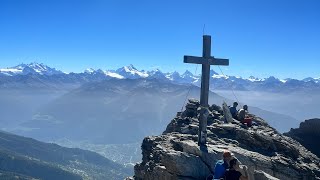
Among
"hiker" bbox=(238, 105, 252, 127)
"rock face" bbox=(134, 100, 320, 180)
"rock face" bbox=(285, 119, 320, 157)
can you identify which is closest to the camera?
"rock face" bbox=(134, 100, 320, 180)

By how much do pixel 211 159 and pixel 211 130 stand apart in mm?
7095

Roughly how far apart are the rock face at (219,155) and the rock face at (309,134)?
35.5 ft

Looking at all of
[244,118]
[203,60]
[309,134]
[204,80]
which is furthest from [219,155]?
[309,134]

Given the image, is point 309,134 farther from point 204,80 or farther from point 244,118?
point 204,80

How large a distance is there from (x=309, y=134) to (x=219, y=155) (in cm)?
2423

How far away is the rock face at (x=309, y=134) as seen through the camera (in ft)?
143

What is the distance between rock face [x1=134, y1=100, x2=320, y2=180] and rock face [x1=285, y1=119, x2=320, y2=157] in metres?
10.8

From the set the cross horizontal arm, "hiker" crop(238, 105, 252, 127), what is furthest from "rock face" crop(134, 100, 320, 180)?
the cross horizontal arm

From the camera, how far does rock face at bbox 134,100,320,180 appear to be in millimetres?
24391

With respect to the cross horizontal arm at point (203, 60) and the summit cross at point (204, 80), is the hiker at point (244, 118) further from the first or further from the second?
the summit cross at point (204, 80)

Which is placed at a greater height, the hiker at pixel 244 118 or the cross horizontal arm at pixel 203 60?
the cross horizontal arm at pixel 203 60

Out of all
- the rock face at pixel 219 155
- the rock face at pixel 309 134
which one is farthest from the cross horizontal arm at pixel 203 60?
the rock face at pixel 309 134

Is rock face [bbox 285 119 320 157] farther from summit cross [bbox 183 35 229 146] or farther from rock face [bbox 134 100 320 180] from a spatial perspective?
summit cross [bbox 183 35 229 146]

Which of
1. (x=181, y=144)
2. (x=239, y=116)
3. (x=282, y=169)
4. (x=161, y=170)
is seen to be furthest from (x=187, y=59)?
(x=239, y=116)
